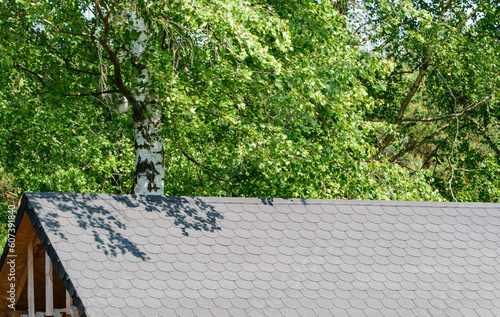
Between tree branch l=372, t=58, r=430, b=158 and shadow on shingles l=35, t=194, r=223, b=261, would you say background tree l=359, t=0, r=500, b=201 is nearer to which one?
tree branch l=372, t=58, r=430, b=158

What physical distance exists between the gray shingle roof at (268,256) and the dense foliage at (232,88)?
2.91m

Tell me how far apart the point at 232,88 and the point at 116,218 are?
4.82 meters

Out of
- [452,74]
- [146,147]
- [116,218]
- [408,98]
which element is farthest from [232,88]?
[408,98]

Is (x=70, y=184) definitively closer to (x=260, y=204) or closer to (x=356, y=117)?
(x=356, y=117)

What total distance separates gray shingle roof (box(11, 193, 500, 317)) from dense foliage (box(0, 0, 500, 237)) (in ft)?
9.55

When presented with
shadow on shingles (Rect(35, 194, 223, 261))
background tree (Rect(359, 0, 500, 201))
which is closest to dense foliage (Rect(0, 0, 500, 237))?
background tree (Rect(359, 0, 500, 201))

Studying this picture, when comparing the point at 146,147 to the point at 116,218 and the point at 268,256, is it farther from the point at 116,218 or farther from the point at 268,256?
the point at 268,256

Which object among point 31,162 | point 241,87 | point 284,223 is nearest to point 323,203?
point 284,223

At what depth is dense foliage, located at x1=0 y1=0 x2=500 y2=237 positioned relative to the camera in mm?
9664

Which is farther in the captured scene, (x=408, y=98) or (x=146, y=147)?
(x=408, y=98)

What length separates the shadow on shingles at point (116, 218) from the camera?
6035 millimetres

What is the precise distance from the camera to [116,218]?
6492 mm

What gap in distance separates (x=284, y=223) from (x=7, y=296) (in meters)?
3.95

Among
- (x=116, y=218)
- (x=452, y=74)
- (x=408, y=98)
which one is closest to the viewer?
(x=116, y=218)
